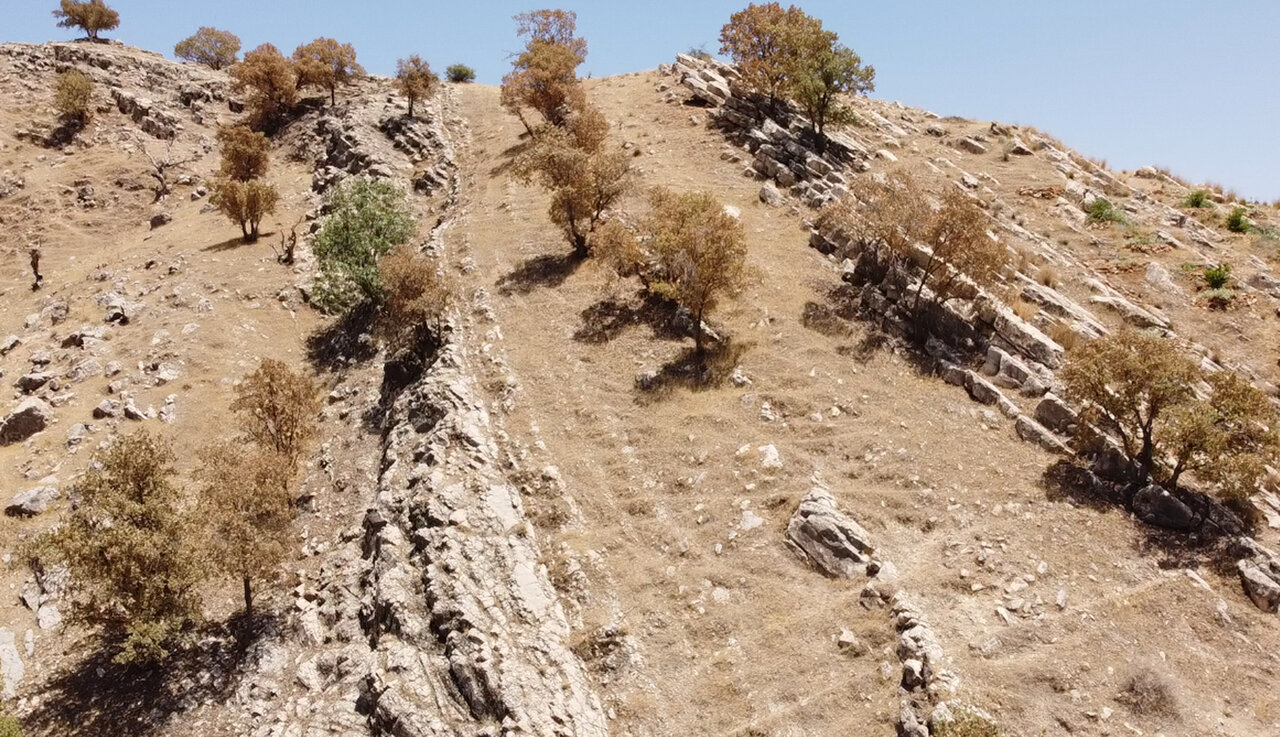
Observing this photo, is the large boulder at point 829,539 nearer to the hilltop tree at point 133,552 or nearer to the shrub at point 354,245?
the hilltop tree at point 133,552

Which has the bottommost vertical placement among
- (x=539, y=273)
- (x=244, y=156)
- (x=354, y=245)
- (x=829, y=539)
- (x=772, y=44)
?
(x=829, y=539)

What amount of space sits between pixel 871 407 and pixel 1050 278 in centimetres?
1653

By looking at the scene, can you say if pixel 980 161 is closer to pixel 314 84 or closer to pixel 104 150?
pixel 314 84

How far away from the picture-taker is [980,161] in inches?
2067

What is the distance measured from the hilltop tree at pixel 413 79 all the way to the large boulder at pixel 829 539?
5927 centimetres

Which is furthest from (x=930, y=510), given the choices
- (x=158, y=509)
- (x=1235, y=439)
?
(x=158, y=509)

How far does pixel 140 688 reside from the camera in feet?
64.6

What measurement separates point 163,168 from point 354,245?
117 ft

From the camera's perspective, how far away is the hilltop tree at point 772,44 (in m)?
50.4

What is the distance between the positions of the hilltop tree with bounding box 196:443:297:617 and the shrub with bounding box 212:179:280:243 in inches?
1177

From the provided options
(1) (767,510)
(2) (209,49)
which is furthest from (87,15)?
(1) (767,510)

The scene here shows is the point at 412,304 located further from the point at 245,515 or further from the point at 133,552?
the point at 133,552

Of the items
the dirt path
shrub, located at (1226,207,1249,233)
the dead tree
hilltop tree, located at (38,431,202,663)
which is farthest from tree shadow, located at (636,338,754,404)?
the dead tree

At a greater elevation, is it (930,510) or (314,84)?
(314,84)
